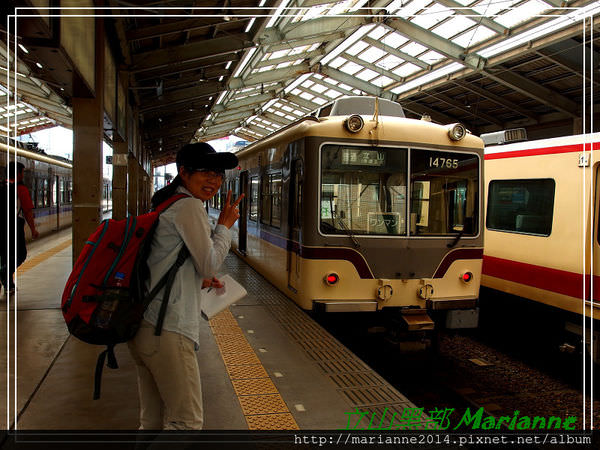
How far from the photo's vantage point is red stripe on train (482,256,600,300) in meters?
5.82

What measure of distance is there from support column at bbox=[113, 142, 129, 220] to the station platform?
5.44m

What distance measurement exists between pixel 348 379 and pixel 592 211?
3.50m

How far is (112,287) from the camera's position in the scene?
221cm

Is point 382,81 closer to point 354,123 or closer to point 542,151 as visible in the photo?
point 542,151

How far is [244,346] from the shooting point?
5.07m

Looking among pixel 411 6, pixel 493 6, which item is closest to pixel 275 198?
pixel 493 6

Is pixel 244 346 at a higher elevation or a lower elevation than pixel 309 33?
lower

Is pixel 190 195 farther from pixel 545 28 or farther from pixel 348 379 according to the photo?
pixel 545 28

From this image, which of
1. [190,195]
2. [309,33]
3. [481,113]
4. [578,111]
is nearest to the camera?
[190,195]

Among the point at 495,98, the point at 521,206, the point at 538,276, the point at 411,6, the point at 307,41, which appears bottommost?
the point at 538,276

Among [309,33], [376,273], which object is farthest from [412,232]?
[309,33]

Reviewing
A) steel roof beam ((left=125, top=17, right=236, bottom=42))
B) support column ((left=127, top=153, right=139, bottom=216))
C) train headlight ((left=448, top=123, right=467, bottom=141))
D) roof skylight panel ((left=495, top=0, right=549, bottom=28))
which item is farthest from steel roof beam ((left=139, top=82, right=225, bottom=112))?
train headlight ((left=448, top=123, right=467, bottom=141))

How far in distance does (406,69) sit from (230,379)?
15875mm

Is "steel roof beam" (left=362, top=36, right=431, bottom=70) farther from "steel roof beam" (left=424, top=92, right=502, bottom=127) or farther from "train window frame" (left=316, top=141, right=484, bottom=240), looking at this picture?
"train window frame" (left=316, top=141, right=484, bottom=240)
